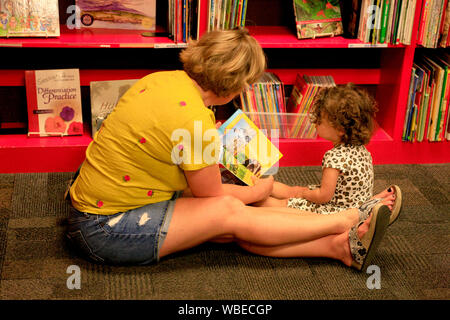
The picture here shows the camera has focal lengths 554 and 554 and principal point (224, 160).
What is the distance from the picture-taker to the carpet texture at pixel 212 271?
73.7 inches

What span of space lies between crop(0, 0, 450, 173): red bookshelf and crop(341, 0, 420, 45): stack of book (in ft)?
0.11

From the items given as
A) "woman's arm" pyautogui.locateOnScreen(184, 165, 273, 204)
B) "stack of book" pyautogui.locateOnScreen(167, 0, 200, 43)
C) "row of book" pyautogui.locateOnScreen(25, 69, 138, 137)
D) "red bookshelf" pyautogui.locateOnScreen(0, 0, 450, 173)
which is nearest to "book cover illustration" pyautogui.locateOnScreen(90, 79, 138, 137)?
"row of book" pyautogui.locateOnScreen(25, 69, 138, 137)

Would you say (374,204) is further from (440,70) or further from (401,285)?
(440,70)

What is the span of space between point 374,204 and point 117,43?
4.22 ft

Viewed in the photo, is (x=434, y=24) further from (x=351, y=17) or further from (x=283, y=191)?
(x=283, y=191)

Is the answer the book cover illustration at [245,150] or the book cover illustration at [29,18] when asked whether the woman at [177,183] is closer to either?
the book cover illustration at [245,150]

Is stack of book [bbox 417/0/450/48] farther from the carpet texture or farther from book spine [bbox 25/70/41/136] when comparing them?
book spine [bbox 25/70/41/136]

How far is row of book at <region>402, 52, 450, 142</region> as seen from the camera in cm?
269

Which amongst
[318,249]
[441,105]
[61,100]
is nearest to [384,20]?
[441,105]

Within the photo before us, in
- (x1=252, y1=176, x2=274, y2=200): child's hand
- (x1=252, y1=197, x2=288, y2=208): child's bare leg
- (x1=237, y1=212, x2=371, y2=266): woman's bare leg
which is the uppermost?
(x1=252, y1=176, x2=274, y2=200): child's hand

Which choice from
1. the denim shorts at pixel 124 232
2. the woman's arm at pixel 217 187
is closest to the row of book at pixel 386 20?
the woman's arm at pixel 217 187

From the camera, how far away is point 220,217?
1.89 meters

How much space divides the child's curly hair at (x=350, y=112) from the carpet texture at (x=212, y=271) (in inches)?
18.2
